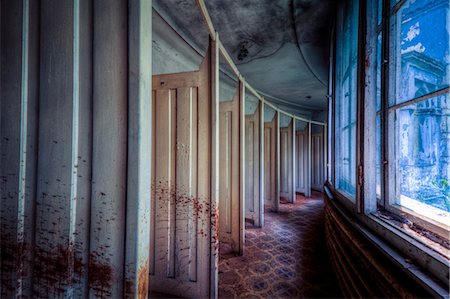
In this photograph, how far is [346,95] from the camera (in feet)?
7.13

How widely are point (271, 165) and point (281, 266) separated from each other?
2.43 metres

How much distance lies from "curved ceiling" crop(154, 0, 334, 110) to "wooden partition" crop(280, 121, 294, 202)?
157 centimetres

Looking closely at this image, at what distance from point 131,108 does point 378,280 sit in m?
1.53

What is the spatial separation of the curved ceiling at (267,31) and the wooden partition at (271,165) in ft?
4.18

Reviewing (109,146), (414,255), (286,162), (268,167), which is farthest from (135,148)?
(286,162)

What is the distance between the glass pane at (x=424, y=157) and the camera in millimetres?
1002

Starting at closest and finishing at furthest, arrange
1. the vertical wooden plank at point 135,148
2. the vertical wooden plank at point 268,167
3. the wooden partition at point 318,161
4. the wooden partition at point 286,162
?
the vertical wooden plank at point 135,148 < the vertical wooden plank at point 268,167 < the wooden partition at point 286,162 < the wooden partition at point 318,161

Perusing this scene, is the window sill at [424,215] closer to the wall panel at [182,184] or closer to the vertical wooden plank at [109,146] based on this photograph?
the wall panel at [182,184]

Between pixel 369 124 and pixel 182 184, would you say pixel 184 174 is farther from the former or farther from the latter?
pixel 369 124

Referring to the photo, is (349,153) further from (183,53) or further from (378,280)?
(183,53)

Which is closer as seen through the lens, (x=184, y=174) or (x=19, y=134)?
(x=19, y=134)

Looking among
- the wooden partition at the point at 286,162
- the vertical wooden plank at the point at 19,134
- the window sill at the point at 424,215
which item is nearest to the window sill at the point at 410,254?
the window sill at the point at 424,215

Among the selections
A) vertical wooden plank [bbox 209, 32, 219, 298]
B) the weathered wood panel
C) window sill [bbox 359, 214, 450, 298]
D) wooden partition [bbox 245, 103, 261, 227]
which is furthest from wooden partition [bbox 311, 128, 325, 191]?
vertical wooden plank [bbox 209, 32, 219, 298]

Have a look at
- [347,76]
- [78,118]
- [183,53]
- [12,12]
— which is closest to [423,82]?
[347,76]
